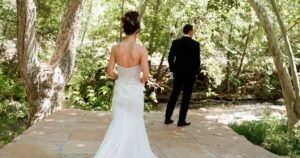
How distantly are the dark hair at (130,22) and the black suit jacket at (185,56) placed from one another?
2788mm

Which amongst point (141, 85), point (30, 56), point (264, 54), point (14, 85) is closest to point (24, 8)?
point (30, 56)

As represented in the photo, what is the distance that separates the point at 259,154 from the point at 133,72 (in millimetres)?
2650

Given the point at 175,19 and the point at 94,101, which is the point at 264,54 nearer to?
the point at 175,19

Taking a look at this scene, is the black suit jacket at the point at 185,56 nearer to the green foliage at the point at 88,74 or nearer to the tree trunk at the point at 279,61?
the tree trunk at the point at 279,61

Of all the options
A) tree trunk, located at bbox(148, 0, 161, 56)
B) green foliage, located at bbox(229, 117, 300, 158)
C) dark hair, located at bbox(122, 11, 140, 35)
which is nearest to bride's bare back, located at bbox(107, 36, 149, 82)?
dark hair, located at bbox(122, 11, 140, 35)

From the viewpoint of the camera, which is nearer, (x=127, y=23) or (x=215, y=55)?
(x=127, y=23)

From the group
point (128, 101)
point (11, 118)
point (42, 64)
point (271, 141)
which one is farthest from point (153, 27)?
point (128, 101)

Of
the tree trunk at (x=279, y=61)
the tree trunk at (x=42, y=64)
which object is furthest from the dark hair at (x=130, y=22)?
the tree trunk at (x=279, y=61)

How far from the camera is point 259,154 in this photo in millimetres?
6547

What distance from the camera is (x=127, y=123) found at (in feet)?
16.9

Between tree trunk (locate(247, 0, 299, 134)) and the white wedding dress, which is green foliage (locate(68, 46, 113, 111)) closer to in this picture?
tree trunk (locate(247, 0, 299, 134))

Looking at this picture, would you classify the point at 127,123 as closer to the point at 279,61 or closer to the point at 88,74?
the point at 279,61

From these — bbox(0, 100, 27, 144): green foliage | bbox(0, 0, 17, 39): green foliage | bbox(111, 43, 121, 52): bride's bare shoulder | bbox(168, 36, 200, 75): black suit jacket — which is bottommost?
bbox(0, 100, 27, 144): green foliage

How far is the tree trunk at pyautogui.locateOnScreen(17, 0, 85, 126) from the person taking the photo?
8.52 m
